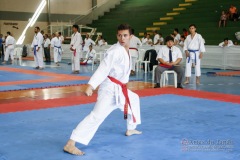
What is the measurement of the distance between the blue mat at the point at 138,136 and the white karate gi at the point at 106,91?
24 centimetres

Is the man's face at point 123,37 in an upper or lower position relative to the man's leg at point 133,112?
upper

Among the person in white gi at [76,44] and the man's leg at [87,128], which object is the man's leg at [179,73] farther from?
the man's leg at [87,128]

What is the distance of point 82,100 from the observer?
6.33 metres

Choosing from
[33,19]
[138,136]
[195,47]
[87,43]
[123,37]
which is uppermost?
[33,19]

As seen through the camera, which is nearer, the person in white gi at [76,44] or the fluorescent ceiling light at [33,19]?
the person in white gi at [76,44]

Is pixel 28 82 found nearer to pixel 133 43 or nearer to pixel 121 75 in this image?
pixel 133 43

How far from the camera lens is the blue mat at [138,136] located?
333cm

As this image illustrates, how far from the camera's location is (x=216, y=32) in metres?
15.9

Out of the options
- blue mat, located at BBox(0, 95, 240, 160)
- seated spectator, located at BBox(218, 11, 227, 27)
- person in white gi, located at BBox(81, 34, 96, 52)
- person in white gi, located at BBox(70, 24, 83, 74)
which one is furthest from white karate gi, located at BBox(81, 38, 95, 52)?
blue mat, located at BBox(0, 95, 240, 160)

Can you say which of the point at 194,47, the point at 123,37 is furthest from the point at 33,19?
the point at 123,37

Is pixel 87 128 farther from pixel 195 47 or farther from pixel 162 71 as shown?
pixel 195 47

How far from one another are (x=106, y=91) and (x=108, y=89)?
0.03 meters

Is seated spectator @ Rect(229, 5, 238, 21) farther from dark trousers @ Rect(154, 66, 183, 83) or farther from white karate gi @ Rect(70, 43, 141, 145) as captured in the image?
white karate gi @ Rect(70, 43, 141, 145)

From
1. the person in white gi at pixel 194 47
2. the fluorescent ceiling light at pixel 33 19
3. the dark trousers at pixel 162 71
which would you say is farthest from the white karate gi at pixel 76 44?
the fluorescent ceiling light at pixel 33 19
